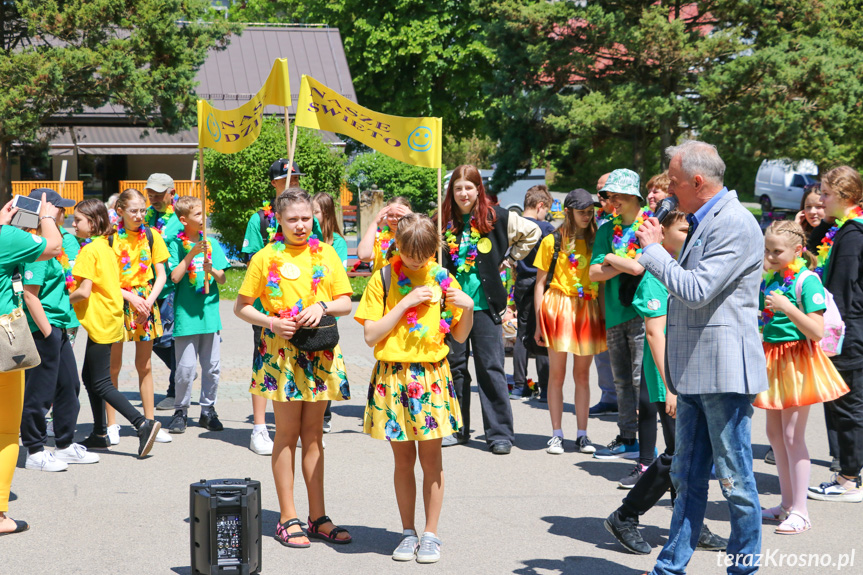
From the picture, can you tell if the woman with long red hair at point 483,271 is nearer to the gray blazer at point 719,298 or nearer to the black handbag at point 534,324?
the black handbag at point 534,324

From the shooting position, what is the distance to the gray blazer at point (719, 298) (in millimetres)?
3830

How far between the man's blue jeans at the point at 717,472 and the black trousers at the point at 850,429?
2.12m

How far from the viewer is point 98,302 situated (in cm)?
683

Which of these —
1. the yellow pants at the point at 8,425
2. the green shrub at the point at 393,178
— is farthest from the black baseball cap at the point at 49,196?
the green shrub at the point at 393,178

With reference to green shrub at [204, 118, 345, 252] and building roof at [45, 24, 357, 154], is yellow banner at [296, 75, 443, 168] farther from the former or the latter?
building roof at [45, 24, 357, 154]

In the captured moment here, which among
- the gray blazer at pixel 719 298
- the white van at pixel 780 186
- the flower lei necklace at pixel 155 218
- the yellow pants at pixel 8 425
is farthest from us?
the white van at pixel 780 186

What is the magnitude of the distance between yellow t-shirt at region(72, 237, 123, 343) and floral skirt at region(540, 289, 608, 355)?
3.29m

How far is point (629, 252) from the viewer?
6.12 metres

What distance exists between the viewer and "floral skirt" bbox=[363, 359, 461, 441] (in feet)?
15.1

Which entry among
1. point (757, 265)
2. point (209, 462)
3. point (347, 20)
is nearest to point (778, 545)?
point (757, 265)

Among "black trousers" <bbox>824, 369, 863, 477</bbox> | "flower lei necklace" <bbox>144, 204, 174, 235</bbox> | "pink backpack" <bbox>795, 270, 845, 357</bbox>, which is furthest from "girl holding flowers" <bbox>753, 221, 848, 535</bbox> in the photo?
"flower lei necklace" <bbox>144, 204, 174, 235</bbox>

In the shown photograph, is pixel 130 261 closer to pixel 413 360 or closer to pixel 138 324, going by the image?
pixel 138 324

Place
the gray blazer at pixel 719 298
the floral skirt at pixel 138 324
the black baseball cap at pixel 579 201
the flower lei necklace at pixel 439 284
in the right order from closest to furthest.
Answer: the gray blazer at pixel 719 298 → the flower lei necklace at pixel 439 284 → the black baseball cap at pixel 579 201 → the floral skirt at pixel 138 324

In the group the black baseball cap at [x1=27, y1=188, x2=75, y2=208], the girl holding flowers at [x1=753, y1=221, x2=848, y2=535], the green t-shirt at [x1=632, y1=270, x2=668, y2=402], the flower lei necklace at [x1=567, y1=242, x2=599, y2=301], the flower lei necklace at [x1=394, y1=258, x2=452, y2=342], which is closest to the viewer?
the flower lei necklace at [x1=394, y1=258, x2=452, y2=342]
